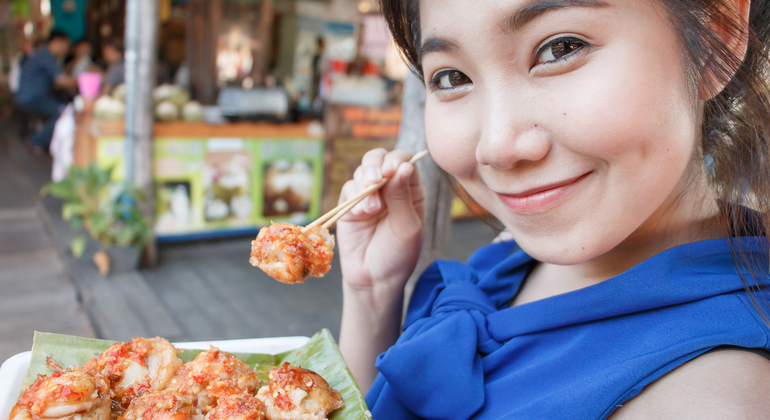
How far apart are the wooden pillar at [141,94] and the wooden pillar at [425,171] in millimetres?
3601

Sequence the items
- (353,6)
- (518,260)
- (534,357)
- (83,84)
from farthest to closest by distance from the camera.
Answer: (353,6) → (83,84) → (518,260) → (534,357)

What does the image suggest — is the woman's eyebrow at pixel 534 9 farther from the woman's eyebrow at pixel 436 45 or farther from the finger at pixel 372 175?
the finger at pixel 372 175

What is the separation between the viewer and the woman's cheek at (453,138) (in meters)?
1.14

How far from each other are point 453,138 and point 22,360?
4.00 ft

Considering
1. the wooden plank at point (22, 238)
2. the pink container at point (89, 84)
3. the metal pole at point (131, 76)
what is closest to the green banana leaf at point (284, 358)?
the metal pole at point (131, 76)

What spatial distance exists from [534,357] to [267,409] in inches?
25.9

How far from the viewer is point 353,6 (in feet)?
34.4

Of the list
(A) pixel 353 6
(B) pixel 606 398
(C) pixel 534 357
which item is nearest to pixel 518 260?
(C) pixel 534 357

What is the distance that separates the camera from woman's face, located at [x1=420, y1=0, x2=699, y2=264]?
3.02 ft

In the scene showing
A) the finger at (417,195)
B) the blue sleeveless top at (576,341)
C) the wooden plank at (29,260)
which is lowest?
the wooden plank at (29,260)

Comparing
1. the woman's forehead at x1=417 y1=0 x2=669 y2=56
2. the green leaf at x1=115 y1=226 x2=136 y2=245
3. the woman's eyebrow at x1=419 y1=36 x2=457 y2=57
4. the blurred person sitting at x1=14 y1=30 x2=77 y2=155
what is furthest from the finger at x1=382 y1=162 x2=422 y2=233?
the blurred person sitting at x1=14 y1=30 x2=77 y2=155

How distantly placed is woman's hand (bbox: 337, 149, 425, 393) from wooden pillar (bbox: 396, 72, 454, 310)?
2.19 feet

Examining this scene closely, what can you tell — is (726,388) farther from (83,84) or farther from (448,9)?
(83,84)

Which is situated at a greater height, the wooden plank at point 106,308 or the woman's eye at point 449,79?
the woman's eye at point 449,79
